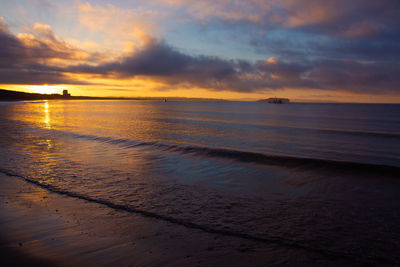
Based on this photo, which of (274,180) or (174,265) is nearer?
(174,265)

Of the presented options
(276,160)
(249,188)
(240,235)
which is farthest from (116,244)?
(276,160)

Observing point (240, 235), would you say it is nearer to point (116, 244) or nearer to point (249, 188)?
point (116, 244)

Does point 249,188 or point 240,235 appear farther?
point 249,188

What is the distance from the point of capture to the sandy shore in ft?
14.8

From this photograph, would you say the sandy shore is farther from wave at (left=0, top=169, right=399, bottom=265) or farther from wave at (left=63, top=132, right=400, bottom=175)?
wave at (left=63, top=132, right=400, bottom=175)

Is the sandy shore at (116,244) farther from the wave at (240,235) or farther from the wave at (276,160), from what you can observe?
the wave at (276,160)

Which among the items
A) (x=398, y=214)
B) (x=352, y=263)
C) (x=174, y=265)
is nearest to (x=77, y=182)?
(x=174, y=265)

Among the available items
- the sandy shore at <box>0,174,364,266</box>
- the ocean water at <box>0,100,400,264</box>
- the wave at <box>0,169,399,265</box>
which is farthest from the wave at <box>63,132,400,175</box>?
the sandy shore at <box>0,174,364,266</box>

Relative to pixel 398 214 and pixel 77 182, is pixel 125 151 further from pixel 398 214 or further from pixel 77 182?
pixel 398 214

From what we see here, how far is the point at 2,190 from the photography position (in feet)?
26.3

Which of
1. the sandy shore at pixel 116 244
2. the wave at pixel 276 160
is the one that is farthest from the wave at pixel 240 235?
the wave at pixel 276 160

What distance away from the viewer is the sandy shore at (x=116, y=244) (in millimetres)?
4508

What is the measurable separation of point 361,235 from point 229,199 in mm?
3524

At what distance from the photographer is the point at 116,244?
4996 millimetres
